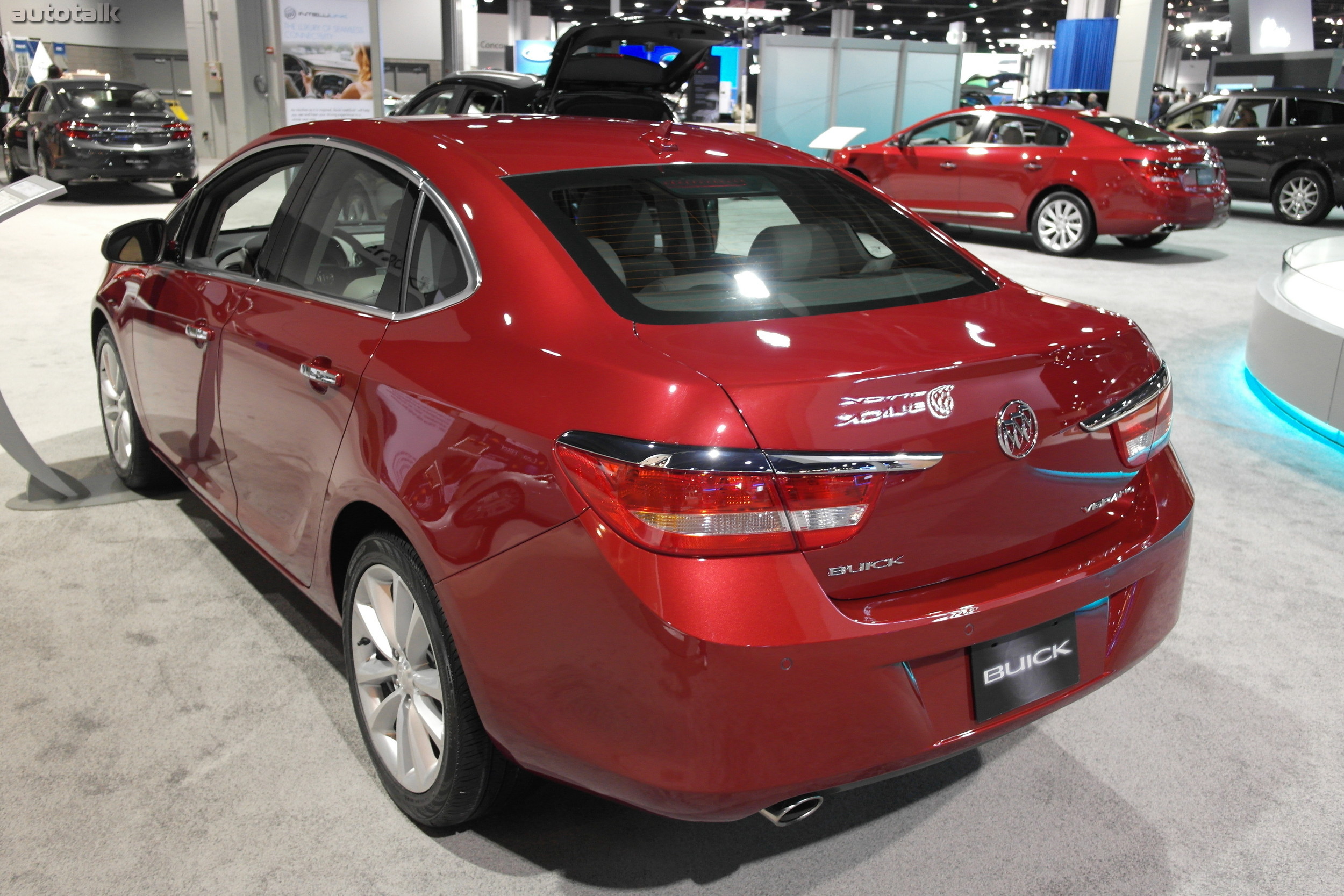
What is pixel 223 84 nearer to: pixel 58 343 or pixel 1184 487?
pixel 58 343

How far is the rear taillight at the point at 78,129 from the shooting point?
12.2m

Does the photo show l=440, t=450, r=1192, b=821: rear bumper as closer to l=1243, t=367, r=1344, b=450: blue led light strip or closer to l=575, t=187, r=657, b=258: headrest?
l=575, t=187, r=657, b=258: headrest

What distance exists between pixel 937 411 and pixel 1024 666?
482mm

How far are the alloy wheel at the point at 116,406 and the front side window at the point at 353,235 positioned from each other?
143 cm

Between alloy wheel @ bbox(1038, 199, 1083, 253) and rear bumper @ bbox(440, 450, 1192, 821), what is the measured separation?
29.4 ft

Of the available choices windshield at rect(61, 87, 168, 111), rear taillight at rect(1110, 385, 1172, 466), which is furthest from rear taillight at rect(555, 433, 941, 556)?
windshield at rect(61, 87, 168, 111)

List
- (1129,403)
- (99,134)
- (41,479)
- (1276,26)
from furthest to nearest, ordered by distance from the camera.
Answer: (1276,26)
(99,134)
(41,479)
(1129,403)

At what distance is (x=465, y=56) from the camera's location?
24.4 meters

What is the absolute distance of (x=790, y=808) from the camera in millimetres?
1655

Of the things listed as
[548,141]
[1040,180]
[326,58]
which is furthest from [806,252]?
[326,58]

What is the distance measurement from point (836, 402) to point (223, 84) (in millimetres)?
17301

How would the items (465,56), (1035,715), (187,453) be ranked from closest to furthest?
(1035,715), (187,453), (465,56)

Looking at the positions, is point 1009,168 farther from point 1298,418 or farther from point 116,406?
point 116,406

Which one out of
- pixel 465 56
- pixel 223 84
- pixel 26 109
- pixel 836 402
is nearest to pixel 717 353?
pixel 836 402
